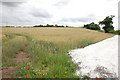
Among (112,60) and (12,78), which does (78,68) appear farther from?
(12,78)

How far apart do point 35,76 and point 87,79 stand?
175 cm

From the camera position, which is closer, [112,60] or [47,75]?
[47,75]

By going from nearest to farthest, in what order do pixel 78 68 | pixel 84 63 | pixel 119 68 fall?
pixel 119 68 < pixel 78 68 < pixel 84 63

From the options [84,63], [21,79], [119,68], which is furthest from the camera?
[84,63]

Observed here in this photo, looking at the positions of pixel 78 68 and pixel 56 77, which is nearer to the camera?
pixel 56 77

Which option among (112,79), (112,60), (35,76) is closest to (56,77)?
(35,76)

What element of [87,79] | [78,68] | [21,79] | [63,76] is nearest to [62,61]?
[78,68]

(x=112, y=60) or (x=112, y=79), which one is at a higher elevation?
(x=112, y=60)

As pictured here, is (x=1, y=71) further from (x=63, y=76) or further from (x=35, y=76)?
(x=63, y=76)

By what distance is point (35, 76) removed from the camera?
355 cm

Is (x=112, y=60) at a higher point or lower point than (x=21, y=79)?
higher

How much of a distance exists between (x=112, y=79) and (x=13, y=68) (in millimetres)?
3767

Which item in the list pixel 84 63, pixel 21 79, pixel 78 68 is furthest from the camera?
pixel 84 63

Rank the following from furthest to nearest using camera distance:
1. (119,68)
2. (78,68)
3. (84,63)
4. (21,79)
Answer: (84,63), (78,68), (119,68), (21,79)
